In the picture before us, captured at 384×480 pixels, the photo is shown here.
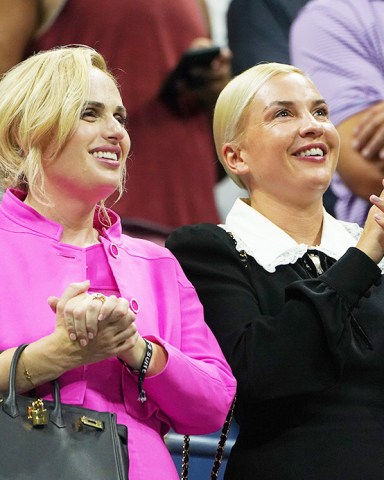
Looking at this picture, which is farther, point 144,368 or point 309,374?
point 309,374

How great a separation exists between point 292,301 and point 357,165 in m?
1.35

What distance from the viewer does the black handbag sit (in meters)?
1.67

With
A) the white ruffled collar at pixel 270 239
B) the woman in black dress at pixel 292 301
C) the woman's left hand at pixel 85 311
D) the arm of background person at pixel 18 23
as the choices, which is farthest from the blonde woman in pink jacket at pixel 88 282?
the arm of background person at pixel 18 23

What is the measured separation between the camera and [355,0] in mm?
→ 3455

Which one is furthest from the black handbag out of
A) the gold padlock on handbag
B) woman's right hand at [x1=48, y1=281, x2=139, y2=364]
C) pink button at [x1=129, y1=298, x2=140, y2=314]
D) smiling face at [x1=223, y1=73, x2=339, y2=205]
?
smiling face at [x1=223, y1=73, x2=339, y2=205]

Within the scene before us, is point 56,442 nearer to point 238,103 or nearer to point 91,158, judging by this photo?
point 91,158

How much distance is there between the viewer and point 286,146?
2.42m

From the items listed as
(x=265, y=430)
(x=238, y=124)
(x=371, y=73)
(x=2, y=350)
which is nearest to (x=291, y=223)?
(x=238, y=124)

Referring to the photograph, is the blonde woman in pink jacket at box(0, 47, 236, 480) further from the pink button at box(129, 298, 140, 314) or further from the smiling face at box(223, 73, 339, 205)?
the smiling face at box(223, 73, 339, 205)

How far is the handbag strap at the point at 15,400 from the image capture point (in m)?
1.71

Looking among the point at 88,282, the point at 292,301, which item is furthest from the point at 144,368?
the point at 292,301

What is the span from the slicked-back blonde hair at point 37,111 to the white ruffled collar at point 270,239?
50 cm

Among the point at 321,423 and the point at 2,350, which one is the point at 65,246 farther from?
the point at 321,423

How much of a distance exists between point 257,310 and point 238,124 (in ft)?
1.75
